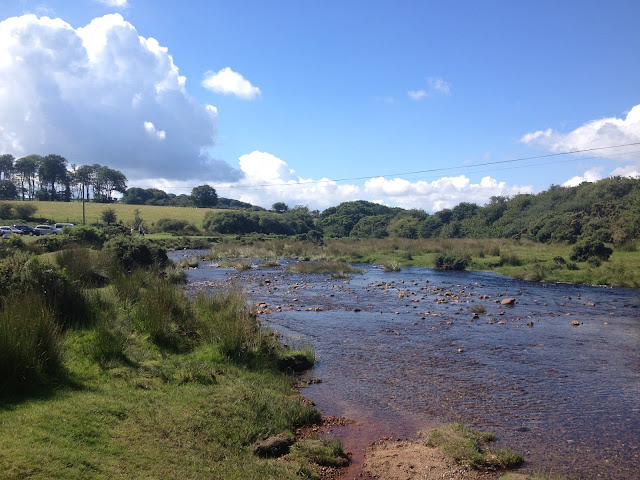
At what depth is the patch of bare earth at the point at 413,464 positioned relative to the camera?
7238mm

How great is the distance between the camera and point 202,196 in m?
138

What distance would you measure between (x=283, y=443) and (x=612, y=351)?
12.5 m

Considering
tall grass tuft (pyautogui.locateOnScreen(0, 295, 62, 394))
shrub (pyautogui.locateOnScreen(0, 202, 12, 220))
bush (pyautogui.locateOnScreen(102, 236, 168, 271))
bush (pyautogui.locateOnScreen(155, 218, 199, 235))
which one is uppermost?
shrub (pyautogui.locateOnScreen(0, 202, 12, 220))

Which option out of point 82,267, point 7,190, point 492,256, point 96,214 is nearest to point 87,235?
point 82,267

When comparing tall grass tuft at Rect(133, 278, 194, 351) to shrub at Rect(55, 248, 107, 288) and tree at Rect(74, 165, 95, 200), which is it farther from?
tree at Rect(74, 165, 95, 200)

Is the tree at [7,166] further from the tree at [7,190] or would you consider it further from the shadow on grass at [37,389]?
the shadow on grass at [37,389]

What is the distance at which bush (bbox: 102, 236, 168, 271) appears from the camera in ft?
81.4

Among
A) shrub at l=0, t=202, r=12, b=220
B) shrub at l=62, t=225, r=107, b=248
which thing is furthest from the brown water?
shrub at l=0, t=202, r=12, b=220

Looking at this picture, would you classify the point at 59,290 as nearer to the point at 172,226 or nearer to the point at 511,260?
the point at 511,260

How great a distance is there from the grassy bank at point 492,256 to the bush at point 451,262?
0.61 metres

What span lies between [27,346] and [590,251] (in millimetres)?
41106

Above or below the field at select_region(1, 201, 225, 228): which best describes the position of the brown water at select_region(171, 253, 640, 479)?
below

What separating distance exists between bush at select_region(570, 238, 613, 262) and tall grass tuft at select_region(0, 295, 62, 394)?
39.7 metres

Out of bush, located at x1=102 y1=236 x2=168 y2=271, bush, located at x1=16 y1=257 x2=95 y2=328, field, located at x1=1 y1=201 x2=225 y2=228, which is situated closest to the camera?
bush, located at x1=16 y1=257 x2=95 y2=328
